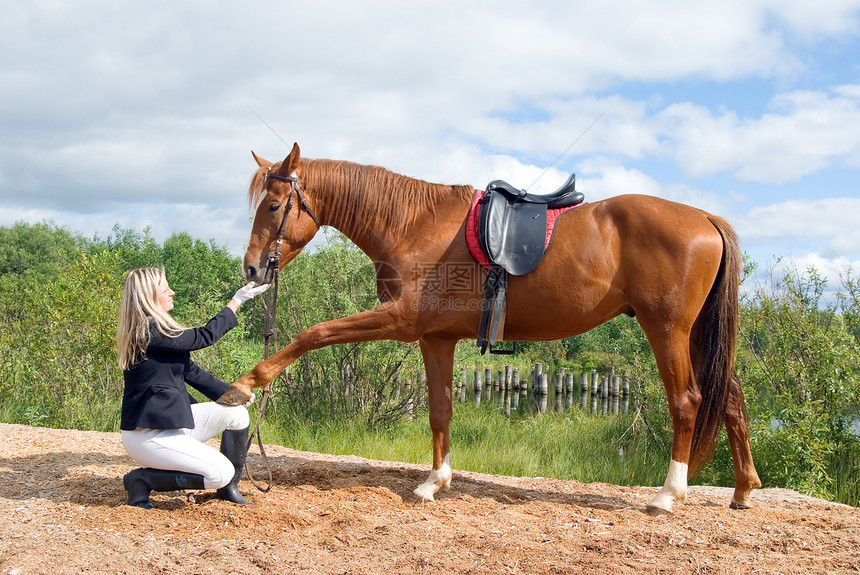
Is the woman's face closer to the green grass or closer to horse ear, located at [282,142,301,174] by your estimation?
horse ear, located at [282,142,301,174]

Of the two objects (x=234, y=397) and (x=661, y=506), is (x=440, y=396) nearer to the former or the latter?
(x=234, y=397)

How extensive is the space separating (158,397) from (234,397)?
49 cm

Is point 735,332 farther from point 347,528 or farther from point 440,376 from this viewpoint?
point 347,528

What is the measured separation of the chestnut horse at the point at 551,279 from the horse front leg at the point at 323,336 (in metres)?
0.01

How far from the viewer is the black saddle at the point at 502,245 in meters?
4.38

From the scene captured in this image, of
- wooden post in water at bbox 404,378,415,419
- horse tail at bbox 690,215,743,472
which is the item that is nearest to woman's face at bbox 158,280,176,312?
horse tail at bbox 690,215,743,472

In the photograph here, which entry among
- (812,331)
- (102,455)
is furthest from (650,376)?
(102,455)

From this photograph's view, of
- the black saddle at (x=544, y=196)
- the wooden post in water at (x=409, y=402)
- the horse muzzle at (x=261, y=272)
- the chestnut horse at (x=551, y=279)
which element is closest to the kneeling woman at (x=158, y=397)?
the horse muzzle at (x=261, y=272)

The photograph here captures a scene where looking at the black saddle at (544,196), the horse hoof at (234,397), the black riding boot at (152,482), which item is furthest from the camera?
the black saddle at (544,196)

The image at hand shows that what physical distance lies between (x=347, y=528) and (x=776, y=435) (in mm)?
5031

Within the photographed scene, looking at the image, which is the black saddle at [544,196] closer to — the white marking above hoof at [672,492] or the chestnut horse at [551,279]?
the chestnut horse at [551,279]

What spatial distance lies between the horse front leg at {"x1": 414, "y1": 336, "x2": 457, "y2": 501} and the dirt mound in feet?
0.71

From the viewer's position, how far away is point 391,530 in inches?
144

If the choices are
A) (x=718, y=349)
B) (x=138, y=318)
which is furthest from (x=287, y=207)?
(x=718, y=349)
